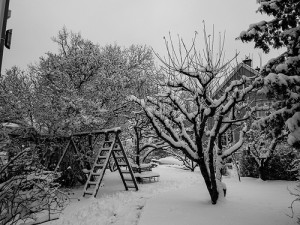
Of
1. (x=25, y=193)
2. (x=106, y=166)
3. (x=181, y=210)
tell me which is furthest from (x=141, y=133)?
(x=25, y=193)

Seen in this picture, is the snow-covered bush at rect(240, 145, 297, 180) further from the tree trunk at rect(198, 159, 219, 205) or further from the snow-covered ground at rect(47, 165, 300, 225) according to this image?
the tree trunk at rect(198, 159, 219, 205)

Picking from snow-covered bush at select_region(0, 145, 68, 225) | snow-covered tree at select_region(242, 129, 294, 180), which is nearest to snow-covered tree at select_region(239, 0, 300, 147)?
snow-covered bush at select_region(0, 145, 68, 225)

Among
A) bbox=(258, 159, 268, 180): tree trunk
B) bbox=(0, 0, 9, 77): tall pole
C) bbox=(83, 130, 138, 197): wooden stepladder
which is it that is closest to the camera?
bbox=(0, 0, 9, 77): tall pole

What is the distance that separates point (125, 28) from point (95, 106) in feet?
→ 272

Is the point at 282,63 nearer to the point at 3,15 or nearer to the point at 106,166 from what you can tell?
the point at 3,15

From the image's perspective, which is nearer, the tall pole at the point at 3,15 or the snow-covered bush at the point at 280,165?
the tall pole at the point at 3,15

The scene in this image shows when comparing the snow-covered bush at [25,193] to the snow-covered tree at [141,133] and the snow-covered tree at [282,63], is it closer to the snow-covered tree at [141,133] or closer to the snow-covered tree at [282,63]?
the snow-covered tree at [282,63]

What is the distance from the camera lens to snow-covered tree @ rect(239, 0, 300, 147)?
3662 mm

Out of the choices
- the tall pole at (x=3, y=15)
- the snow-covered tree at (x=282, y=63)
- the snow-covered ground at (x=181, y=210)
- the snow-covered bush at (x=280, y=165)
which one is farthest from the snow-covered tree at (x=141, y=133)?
the tall pole at (x=3, y=15)

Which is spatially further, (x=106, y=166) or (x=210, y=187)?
(x=106, y=166)

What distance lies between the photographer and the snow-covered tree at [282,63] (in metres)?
3.66

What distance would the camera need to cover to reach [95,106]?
8.78 m

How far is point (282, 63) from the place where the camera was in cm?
407

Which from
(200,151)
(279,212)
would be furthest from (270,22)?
(279,212)
